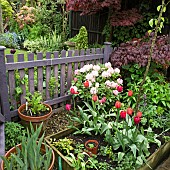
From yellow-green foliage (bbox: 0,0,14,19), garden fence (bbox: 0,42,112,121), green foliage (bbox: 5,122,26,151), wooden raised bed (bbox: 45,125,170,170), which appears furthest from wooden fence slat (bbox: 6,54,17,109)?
yellow-green foliage (bbox: 0,0,14,19)

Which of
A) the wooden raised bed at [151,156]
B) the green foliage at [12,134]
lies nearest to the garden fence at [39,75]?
the green foliage at [12,134]

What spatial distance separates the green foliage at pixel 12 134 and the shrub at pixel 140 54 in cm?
185

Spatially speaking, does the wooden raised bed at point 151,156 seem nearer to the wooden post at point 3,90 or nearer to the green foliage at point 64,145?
the green foliage at point 64,145

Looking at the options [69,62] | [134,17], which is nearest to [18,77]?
[69,62]

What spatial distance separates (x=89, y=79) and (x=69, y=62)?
19.0 inches

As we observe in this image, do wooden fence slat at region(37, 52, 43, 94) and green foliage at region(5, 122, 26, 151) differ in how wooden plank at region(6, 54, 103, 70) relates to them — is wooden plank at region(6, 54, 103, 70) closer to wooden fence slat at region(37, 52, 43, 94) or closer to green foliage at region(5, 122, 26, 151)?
wooden fence slat at region(37, 52, 43, 94)

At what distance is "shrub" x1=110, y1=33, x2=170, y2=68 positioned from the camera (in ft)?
10.3

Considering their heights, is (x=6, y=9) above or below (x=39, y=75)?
above

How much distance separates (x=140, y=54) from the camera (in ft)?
10.6

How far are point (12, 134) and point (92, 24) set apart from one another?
478cm

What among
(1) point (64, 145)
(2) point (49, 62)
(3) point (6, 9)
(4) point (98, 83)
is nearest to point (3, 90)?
(2) point (49, 62)

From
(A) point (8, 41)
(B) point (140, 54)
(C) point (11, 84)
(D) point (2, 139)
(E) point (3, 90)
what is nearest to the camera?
(D) point (2, 139)

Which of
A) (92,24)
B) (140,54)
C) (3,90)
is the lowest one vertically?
(3,90)

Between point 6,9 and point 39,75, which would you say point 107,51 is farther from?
point 6,9
